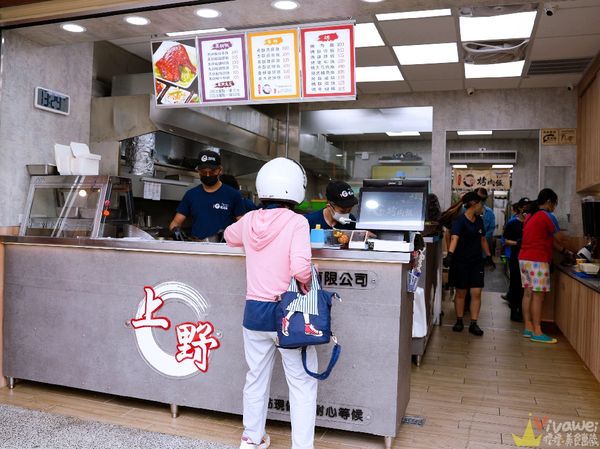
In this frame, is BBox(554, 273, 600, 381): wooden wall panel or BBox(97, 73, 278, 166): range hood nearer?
BBox(554, 273, 600, 381): wooden wall panel

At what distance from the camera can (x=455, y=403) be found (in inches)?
150

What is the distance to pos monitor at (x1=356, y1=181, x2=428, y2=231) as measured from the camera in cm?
346

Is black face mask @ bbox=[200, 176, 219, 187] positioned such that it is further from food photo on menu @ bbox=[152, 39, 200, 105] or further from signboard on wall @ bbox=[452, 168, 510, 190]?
signboard on wall @ bbox=[452, 168, 510, 190]

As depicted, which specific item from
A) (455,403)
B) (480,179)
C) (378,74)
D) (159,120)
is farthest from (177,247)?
(480,179)

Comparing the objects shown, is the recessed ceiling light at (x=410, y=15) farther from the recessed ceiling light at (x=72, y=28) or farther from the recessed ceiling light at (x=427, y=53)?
the recessed ceiling light at (x=72, y=28)

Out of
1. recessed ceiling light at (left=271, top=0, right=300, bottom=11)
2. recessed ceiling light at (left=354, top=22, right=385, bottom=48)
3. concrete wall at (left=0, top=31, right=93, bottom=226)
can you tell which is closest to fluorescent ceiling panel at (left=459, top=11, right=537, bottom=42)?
recessed ceiling light at (left=354, top=22, right=385, bottom=48)

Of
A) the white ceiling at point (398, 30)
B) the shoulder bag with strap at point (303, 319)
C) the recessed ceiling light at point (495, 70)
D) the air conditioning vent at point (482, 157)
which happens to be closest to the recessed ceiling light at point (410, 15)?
the white ceiling at point (398, 30)

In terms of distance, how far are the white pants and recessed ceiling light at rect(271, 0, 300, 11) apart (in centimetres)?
210

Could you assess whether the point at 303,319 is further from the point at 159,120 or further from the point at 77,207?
the point at 159,120

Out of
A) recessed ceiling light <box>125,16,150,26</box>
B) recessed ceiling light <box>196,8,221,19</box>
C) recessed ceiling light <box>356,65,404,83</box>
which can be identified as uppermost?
recessed ceiling light <box>356,65,404,83</box>

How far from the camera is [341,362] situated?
307 cm

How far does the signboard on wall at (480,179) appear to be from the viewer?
9.87 m

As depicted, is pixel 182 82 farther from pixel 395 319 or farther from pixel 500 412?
pixel 500 412

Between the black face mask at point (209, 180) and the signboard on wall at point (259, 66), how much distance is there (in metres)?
0.58
